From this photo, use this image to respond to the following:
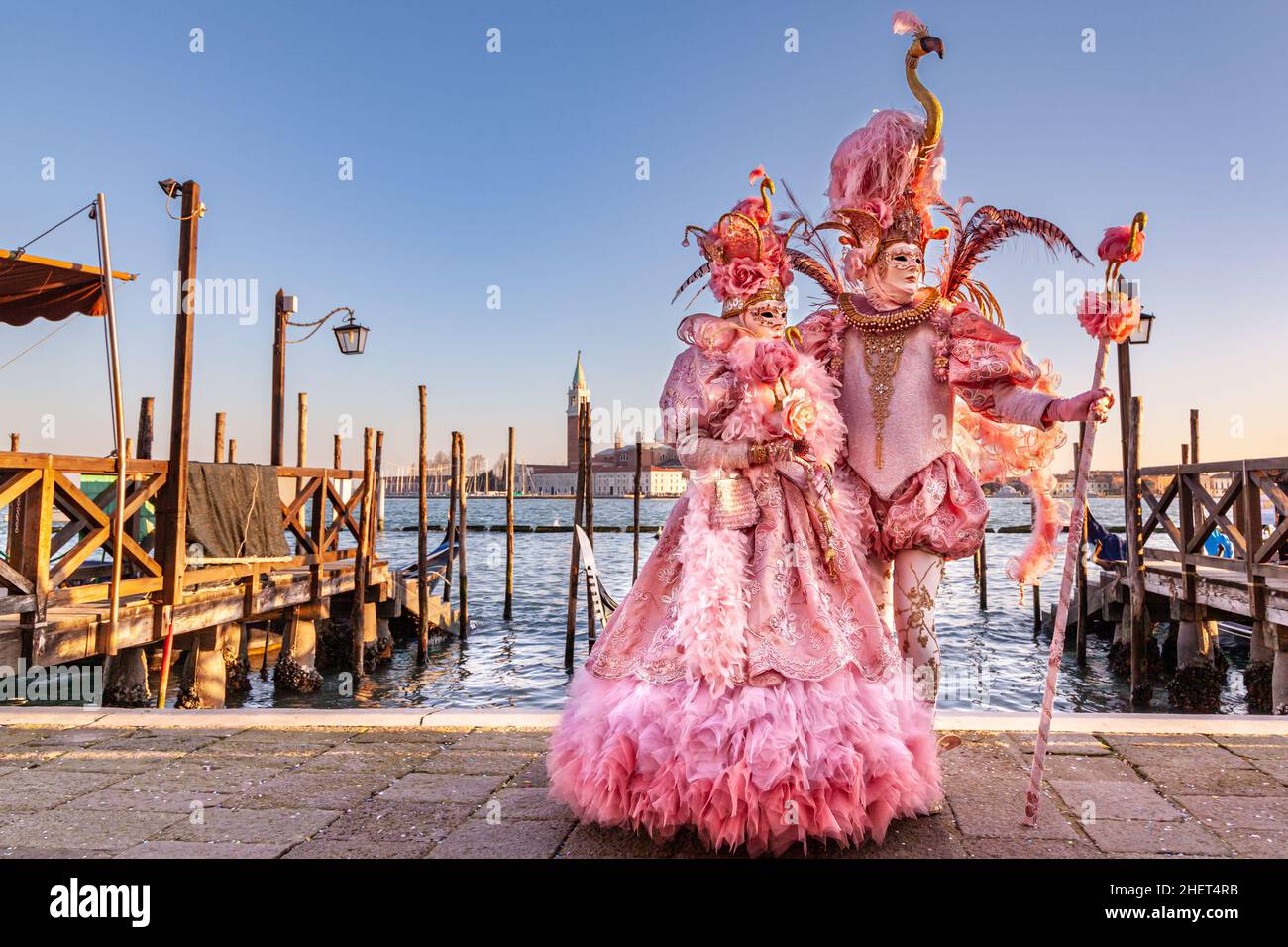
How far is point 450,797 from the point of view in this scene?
273cm

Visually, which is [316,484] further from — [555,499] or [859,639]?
[555,499]

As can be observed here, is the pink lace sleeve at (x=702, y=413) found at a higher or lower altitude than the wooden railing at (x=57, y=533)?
higher

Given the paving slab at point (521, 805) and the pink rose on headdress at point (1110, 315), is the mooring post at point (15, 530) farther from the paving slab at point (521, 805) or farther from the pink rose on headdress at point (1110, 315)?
the pink rose on headdress at point (1110, 315)

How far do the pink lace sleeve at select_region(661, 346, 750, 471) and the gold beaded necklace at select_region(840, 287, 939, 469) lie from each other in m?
0.52

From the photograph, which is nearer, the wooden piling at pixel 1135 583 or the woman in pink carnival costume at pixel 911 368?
the woman in pink carnival costume at pixel 911 368

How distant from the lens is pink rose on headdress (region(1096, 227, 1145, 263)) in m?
2.37

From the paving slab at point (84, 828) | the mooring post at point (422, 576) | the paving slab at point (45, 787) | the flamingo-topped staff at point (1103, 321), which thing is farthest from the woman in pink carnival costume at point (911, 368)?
the mooring post at point (422, 576)

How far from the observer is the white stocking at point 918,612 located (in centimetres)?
268

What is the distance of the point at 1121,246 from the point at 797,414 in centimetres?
100

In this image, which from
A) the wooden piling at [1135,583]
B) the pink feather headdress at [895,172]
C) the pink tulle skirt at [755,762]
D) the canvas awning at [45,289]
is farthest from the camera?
the wooden piling at [1135,583]

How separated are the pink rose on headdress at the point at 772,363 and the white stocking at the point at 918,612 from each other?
0.73 m

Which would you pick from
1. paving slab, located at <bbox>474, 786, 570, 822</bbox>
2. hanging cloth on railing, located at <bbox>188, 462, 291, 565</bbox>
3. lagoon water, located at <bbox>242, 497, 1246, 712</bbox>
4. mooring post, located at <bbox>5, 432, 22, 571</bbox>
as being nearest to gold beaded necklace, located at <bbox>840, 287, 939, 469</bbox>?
paving slab, located at <bbox>474, 786, 570, 822</bbox>

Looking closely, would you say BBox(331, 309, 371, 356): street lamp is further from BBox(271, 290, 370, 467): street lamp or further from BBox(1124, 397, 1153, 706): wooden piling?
BBox(1124, 397, 1153, 706): wooden piling

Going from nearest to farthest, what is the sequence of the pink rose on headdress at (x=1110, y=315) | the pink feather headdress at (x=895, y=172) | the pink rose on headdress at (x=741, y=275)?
the pink rose on headdress at (x=1110, y=315)
the pink rose on headdress at (x=741, y=275)
the pink feather headdress at (x=895, y=172)
